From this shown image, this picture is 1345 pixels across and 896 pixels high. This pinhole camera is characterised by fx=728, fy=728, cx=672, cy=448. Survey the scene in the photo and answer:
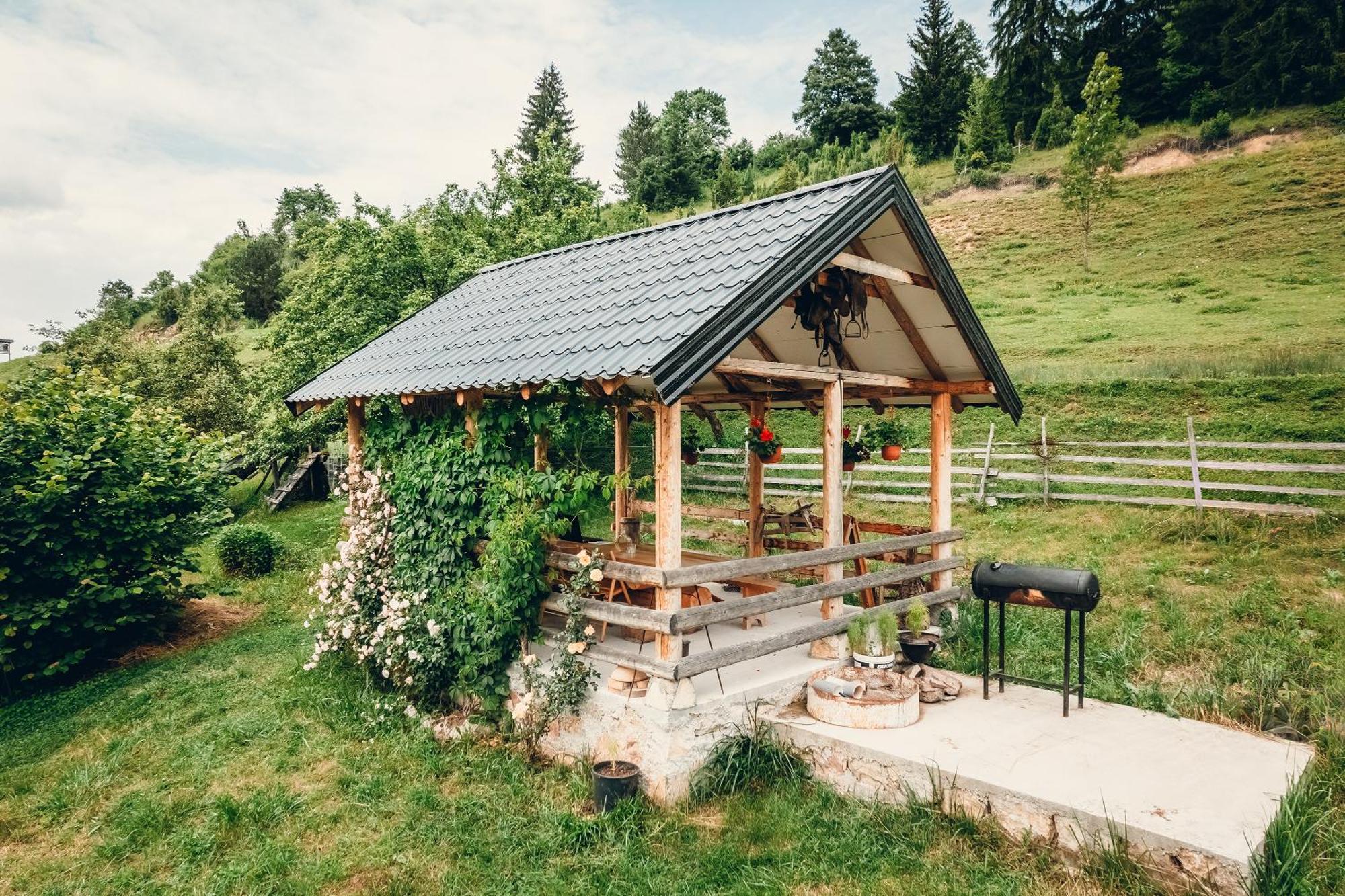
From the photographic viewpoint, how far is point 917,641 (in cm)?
659

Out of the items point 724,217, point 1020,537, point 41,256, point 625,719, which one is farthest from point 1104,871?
point 41,256

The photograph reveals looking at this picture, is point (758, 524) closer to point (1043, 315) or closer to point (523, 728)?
point (523, 728)

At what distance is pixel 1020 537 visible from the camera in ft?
40.4

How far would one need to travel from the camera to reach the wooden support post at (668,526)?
520 cm

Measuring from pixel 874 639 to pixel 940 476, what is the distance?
2.70 m

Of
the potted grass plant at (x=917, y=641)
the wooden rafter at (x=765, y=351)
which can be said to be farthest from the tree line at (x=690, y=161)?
the potted grass plant at (x=917, y=641)

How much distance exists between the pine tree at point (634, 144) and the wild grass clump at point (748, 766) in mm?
58654

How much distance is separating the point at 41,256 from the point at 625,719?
55.8 feet

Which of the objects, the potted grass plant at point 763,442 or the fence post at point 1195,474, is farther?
the fence post at point 1195,474

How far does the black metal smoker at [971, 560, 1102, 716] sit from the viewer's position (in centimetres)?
520

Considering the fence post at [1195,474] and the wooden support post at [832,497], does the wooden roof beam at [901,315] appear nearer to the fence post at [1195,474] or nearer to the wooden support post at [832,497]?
the wooden support post at [832,497]

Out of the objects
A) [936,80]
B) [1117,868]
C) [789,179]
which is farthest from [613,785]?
[936,80]

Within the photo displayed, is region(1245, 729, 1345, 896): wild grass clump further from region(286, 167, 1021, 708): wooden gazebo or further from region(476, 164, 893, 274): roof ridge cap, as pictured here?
region(476, 164, 893, 274): roof ridge cap

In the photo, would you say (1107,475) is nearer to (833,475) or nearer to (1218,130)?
(833,475)
